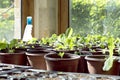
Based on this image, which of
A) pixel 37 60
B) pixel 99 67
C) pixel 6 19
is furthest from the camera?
pixel 6 19

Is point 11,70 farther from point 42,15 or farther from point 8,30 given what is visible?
point 42,15

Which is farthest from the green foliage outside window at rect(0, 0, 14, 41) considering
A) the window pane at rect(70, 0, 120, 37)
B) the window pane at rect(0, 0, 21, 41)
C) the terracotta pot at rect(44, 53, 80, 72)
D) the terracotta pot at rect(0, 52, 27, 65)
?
the terracotta pot at rect(44, 53, 80, 72)

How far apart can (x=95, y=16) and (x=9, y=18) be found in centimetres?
113

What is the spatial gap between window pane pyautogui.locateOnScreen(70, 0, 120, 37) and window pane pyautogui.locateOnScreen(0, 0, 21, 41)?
79 centimetres

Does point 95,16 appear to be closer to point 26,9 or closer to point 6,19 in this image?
point 26,9

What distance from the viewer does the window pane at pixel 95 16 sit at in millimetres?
3062

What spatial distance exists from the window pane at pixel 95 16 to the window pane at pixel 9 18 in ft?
2.60

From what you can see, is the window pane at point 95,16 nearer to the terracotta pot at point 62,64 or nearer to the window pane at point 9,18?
the window pane at point 9,18

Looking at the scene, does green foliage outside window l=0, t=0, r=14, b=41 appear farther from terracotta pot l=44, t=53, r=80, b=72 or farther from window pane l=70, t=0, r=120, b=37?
terracotta pot l=44, t=53, r=80, b=72

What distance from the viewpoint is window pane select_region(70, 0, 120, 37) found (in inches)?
121

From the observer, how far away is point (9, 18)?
267 cm

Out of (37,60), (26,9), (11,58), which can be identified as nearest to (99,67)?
(37,60)

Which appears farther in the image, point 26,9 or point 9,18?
point 26,9

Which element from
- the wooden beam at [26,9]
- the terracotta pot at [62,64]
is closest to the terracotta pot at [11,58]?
the terracotta pot at [62,64]
